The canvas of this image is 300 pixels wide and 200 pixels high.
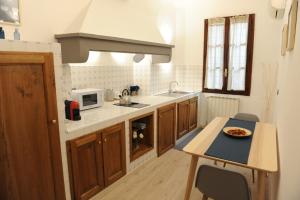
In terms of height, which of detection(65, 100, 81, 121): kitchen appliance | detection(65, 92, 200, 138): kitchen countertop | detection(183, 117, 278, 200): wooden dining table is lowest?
detection(183, 117, 278, 200): wooden dining table

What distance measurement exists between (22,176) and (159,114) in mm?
1995

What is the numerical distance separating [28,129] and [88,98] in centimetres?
113

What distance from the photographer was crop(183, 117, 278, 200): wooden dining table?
60.4 inches

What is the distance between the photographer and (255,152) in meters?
1.73

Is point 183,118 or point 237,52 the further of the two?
point 237,52

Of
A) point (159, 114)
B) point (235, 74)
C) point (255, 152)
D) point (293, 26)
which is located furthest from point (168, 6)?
point (255, 152)

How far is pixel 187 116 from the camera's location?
4.09m

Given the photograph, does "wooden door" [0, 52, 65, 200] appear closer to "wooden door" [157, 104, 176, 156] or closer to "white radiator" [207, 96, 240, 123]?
"wooden door" [157, 104, 176, 156]

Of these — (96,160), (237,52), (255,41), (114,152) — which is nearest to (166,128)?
(114,152)

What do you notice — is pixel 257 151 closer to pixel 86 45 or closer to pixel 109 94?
pixel 86 45

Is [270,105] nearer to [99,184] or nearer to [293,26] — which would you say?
[293,26]

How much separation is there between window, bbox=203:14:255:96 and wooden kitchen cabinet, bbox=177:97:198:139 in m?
0.57

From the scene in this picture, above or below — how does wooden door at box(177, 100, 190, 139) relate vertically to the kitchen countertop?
below

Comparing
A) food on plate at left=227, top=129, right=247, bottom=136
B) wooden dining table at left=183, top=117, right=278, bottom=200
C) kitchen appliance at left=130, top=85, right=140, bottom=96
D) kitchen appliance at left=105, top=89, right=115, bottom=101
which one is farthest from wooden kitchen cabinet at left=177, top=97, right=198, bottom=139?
food on plate at left=227, top=129, right=247, bottom=136
